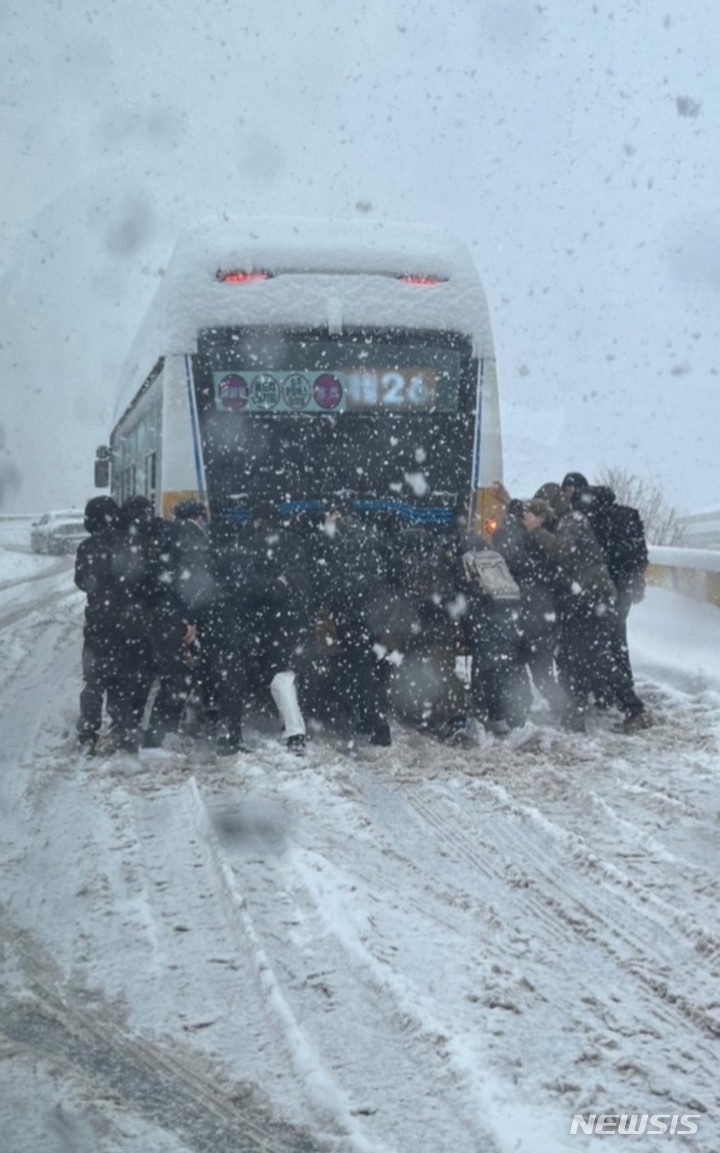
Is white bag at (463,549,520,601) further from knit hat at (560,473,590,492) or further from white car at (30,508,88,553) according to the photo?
white car at (30,508,88,553)

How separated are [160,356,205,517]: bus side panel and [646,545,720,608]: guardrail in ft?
19.1

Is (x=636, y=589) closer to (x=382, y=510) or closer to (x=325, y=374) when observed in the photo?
(x=382, y=510)

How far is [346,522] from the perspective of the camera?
346 inches

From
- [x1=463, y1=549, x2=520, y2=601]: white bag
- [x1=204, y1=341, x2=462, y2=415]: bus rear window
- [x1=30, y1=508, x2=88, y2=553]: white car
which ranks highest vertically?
[x1=204, y1=341, x2=462, y2=415]: bus rear window

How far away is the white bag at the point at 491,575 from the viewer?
8.91 metres

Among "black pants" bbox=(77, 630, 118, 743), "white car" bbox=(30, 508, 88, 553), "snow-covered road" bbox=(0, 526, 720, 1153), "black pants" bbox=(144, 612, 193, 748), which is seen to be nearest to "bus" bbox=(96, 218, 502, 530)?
"black pants" bbox=(144, 612, 193, 748)

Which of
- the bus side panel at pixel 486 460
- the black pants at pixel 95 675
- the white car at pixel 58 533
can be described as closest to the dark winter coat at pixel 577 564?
the bus side panel at pixel 486 460

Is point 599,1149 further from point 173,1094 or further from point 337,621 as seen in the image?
point 337,621

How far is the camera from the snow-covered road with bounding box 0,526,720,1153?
341cm

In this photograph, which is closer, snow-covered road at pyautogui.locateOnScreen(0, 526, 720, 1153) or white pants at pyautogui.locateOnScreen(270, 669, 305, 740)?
snow-covered road at pyautogui.locateOnScreen(0, 526, 720, 1153)

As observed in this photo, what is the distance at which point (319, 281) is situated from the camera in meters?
9.66

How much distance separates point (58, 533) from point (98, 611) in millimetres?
32686

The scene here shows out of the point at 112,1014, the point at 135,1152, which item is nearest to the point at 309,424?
the point at 112,1014

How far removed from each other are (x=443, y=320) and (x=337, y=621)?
259cm
